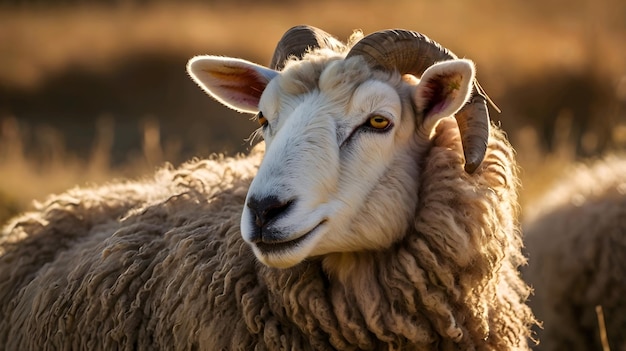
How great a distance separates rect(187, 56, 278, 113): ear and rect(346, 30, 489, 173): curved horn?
0.55m

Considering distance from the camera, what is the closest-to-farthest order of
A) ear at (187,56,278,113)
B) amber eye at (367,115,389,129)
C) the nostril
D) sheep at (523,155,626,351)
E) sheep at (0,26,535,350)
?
the nostril → sheep at (0,26,535,350) → amber eye at (367,115,389,129) → ear at (187,56,278,113) → sheep at (523,155,626,351)

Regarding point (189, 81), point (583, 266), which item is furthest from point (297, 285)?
point (189, 81)

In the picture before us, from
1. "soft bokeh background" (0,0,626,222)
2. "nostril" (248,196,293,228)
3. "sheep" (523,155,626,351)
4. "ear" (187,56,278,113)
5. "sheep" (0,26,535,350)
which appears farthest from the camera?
"soft bokeh background" (0,0,626,222)

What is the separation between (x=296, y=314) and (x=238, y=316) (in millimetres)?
298

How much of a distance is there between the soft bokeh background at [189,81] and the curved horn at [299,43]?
540cm

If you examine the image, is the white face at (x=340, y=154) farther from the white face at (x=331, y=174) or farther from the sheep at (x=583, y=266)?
the sheep at (x=583, y=266)

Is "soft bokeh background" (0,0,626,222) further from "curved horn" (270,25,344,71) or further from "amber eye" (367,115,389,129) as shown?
"amber eye" (367,115,389,129)

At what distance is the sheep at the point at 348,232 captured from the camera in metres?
3.84

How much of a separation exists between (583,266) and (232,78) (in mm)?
3340

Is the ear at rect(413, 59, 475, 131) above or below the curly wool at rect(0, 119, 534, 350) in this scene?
above

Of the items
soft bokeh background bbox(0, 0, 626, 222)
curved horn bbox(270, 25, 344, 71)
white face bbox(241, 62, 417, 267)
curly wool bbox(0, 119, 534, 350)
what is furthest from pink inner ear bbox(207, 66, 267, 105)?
soft bokeh background bbox(0, 0, 626, 222)

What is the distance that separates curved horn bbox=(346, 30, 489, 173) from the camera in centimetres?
402

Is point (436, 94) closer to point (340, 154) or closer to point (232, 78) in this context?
point (340, 154)

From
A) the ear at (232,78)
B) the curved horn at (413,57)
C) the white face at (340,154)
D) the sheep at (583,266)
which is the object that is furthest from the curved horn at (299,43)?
the sheep at (583,266)
